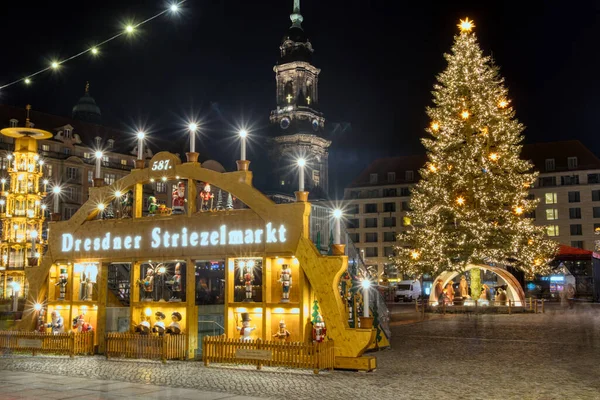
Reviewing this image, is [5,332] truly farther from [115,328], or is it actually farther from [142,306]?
[142,306]

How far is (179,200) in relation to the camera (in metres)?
20.7

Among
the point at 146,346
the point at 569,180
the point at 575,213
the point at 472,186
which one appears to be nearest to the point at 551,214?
the point at 575,213

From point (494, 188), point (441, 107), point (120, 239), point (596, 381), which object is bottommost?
point (596, 381)

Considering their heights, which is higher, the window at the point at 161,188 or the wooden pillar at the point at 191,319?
the window at the point at 161,188

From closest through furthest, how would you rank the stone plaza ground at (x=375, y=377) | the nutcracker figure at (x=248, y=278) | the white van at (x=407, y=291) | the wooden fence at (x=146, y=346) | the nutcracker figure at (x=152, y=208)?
the stone plaza ground at (x=375, y=377)
the wooden fence at (x=146, y=346)
the nutcracker figure at (x=248, y=278)
the nutcracker figure at (x=152, y=208)
the white van at (x=407, y=291)

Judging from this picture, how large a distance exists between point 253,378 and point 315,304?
137 inches

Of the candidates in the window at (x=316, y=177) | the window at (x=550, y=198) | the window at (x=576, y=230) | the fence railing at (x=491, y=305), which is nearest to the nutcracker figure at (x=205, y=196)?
the fence railing at (x=491, y=305)

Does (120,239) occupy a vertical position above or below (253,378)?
above

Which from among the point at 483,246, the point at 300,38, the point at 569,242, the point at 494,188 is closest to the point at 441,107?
the point at 494,188

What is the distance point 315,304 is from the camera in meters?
18.2

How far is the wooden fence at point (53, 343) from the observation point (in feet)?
65.8

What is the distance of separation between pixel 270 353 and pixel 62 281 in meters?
9.93

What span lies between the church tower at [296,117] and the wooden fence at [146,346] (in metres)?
89.2

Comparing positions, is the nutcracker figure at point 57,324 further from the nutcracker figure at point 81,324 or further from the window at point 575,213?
the window at point 575,213
